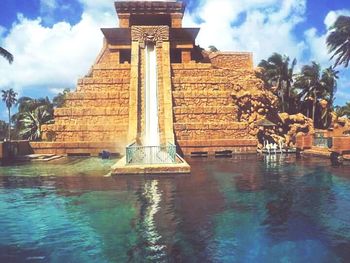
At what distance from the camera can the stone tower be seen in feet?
88.4

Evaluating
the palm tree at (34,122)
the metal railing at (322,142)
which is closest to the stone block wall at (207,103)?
the metal railing at (322,142)

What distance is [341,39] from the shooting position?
3092 cm

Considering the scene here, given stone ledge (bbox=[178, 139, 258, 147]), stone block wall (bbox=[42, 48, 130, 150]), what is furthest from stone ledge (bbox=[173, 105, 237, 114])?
stone block wall (bbox=[42, 48, 130, 150])

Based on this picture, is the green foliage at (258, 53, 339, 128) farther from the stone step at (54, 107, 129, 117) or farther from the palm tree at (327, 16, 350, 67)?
the stone step at (54, 107, 129, 117)

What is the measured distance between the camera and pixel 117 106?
95.6 ft

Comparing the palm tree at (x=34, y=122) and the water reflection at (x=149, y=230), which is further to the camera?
the palm tree at (x=34, y=122)

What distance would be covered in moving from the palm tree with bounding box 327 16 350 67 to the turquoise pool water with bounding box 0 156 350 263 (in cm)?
1858

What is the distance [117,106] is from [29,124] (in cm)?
2006

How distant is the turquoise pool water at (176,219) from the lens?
6723mm

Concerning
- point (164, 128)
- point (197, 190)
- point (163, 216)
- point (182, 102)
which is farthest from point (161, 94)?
point (163, 216)

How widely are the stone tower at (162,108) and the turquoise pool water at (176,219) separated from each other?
10.8 metres

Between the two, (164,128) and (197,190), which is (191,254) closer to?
(197,190)

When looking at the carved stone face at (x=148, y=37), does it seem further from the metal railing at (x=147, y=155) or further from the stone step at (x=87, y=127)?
the metal railing at (x=147, y=155)

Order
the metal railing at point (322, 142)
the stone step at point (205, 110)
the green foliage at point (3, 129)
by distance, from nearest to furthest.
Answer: the metal railing at point (322, 142), the stone step at point (205, 110), the green foliage at point (3, 129)
